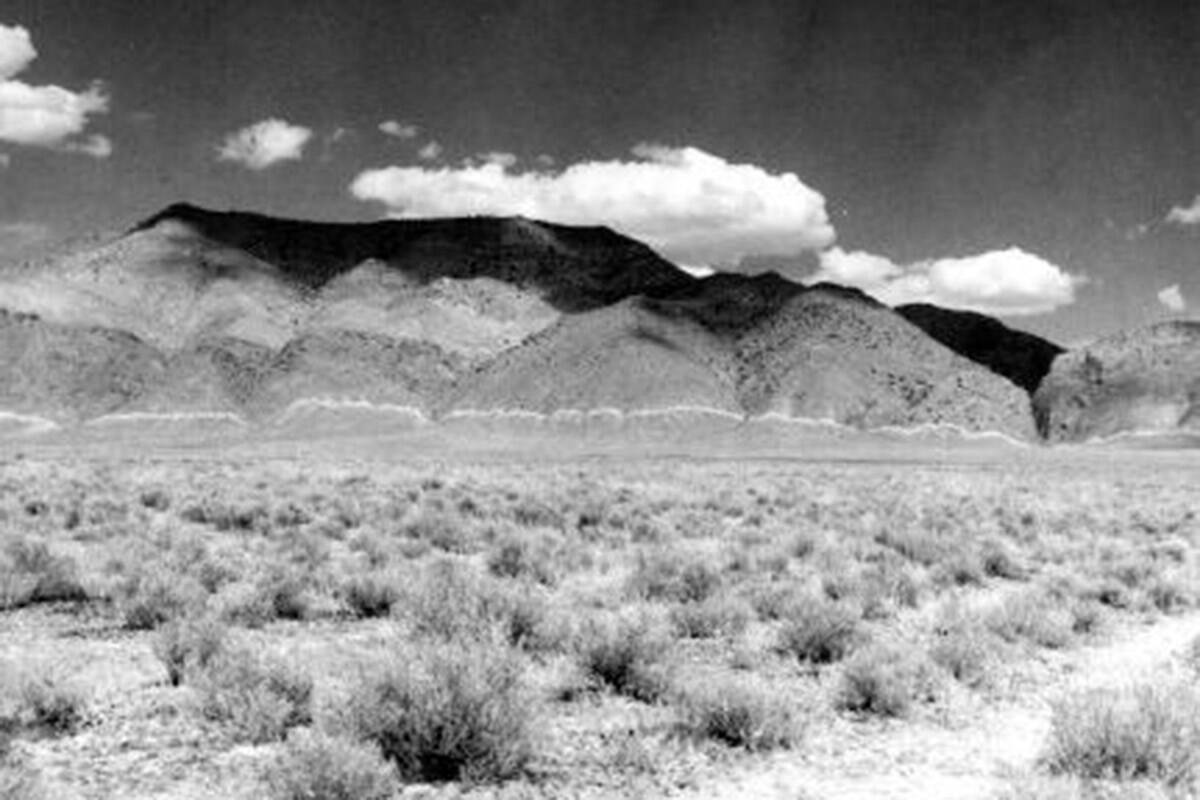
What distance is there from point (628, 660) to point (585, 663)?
338 mm

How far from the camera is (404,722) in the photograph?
25.9 feet

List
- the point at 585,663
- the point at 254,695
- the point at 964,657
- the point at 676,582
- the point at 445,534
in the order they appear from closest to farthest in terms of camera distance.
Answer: the point at 254,695 → the point at 585,663 → the point at 964,657 → the point at 676,582 → the point at 445,534

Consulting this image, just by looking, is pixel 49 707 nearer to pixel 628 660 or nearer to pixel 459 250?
Result: pixel 628 660

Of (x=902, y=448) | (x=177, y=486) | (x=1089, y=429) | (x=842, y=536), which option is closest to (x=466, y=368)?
(x=902, y=448)

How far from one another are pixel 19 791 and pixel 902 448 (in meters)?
126

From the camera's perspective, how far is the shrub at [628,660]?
32.7 ft

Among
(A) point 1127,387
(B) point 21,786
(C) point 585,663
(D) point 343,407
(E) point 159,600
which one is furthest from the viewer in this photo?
(A) point 1127,387

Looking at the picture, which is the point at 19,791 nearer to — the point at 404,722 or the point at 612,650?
the point at 404,722

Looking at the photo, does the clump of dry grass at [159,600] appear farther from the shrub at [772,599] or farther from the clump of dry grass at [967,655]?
the clump of dry grass at [967,655]

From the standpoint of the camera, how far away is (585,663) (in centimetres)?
1050

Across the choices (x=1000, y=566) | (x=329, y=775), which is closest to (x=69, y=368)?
(x=1000, y=566)

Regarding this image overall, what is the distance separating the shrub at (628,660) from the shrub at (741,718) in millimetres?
968

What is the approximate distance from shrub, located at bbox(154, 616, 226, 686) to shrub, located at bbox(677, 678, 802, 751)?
3.56 metres

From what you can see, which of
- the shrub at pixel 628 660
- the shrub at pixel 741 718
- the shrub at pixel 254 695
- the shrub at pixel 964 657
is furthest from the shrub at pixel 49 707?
the shrub at pixel 964 657
